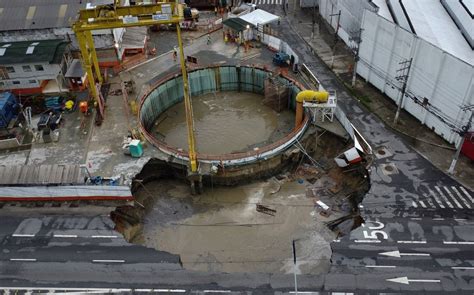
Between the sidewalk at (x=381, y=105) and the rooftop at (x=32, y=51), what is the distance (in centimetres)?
3804

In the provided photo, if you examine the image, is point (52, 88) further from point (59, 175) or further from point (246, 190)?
point (246, 190)

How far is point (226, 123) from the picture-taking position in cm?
5694

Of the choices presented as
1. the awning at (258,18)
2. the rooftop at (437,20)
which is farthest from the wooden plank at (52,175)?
the rooftop at (437,20)

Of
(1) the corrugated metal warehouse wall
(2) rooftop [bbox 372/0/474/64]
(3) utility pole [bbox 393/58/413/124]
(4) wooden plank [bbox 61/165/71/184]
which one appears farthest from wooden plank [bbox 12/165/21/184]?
(2) rooftop [bbox 372/0/474/64]

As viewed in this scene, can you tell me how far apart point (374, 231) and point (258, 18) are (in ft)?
134

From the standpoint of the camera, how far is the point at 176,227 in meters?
43.6

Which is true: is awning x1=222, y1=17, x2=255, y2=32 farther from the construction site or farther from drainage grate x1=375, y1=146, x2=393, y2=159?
drainage grate x1=375, y1=146, x2=393, y2=159

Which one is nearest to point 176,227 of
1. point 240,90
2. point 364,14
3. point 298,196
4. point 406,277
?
point 298,196

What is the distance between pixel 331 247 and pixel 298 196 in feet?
29.6

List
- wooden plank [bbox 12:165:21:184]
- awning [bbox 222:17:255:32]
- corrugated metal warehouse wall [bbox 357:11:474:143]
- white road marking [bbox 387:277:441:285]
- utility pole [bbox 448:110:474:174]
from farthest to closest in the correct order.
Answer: awning [bbox 222:17:255:32] → corrugated metal warehouse wall [bbox 357:11:474:143] → wooden plank [bbox 12:165:21:184] → utility pole [bbox 448:110:474:174] → white road marking [bbox 387:277:441:285]

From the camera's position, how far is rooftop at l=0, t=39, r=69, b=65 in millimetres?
54031

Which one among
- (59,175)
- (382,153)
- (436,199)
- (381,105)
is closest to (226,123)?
(381,105)

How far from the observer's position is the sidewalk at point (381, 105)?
1786 inches

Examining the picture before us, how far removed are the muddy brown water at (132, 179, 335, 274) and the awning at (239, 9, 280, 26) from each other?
29028 millimetres
